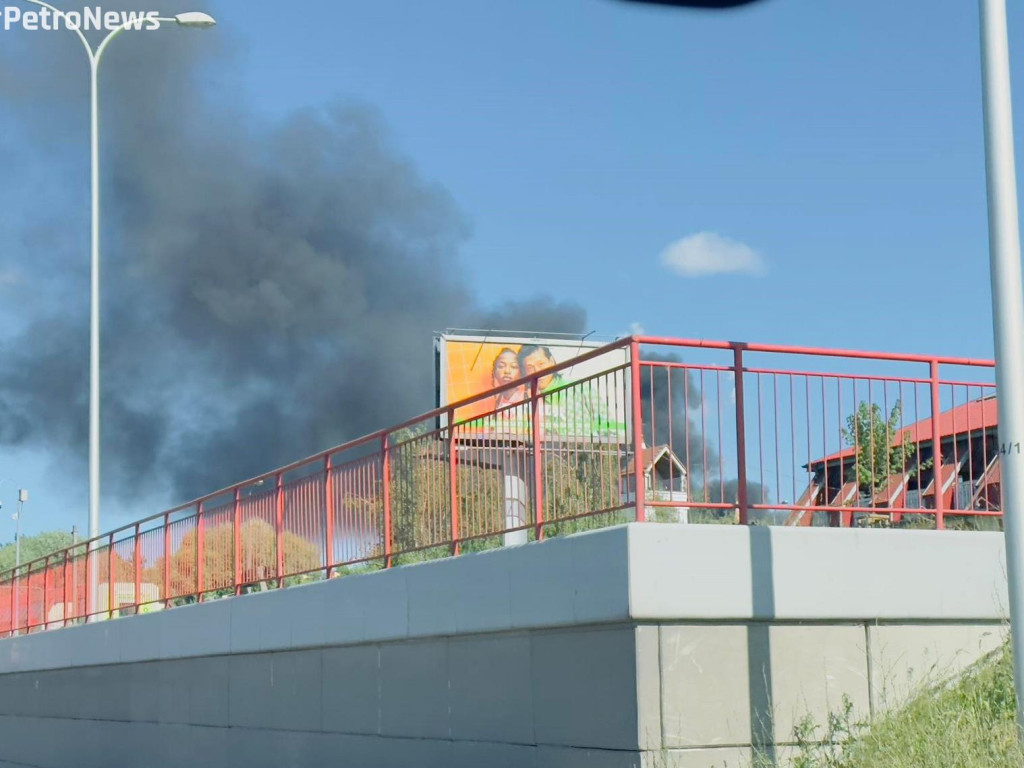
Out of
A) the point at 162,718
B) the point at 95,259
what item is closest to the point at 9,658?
the point at 95,259

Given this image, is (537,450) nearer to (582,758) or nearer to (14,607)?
(582,758)

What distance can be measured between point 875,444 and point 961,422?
97 cm

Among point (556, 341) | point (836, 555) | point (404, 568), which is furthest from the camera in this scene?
point (556, 341)

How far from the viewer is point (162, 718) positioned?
1962 centimetres

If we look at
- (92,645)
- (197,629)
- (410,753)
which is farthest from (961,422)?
(92,645)

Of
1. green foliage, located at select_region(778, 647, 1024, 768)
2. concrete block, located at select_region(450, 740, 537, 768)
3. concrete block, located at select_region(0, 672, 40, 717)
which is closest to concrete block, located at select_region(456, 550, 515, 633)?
concrete block, located at select_region(450, 740, 537, 768)

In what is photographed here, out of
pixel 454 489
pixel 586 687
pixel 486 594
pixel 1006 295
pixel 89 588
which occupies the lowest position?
pixel 586 687

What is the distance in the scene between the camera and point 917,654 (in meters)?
11.6

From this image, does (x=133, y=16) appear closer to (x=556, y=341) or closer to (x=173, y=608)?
(x=173, y=608)

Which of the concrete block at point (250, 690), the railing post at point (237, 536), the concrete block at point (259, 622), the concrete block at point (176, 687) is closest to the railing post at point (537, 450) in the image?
the concrete block at point (259, 622)

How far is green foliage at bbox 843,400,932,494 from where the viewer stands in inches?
478

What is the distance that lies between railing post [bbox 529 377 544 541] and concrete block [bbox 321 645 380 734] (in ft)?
9.66

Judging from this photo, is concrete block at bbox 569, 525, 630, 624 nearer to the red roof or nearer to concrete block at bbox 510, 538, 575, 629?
concrete block at bbox 510, 538, 575, 629

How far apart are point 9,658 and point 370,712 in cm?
1636
